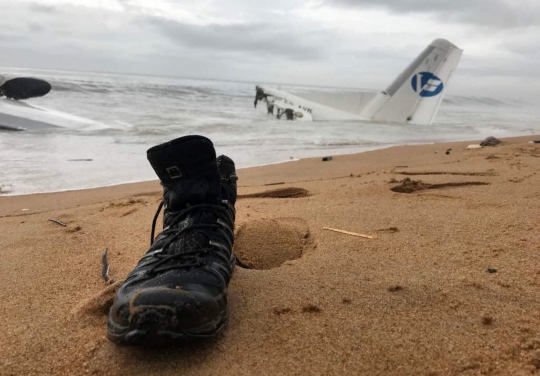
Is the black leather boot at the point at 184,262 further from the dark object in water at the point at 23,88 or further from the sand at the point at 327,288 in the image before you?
the dark object in water at the point at 23,88

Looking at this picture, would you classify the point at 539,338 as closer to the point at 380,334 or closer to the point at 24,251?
the point at 380,334

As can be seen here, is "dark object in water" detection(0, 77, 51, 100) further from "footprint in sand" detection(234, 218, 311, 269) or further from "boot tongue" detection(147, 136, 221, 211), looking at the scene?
"boot tongue" detection(147, 136, 221, 211)

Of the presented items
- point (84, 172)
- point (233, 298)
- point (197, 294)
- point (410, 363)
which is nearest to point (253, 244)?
point (233, 298)

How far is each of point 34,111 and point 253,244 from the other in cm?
821

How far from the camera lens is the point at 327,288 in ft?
4.62

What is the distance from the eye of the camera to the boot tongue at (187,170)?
136 cm

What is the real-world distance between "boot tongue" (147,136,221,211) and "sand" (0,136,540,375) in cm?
Answer: 33

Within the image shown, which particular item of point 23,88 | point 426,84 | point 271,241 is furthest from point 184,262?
point 426,84

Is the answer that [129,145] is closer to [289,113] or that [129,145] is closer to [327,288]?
[327,288]

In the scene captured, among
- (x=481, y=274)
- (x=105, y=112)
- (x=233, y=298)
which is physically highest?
(x=481, y=274)

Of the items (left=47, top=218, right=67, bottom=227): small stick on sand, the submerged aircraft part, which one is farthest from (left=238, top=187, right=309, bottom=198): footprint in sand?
Result: the submerged aircraft part

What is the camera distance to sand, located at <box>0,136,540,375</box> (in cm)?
104

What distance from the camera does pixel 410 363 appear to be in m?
1.01

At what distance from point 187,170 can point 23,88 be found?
9.60m
